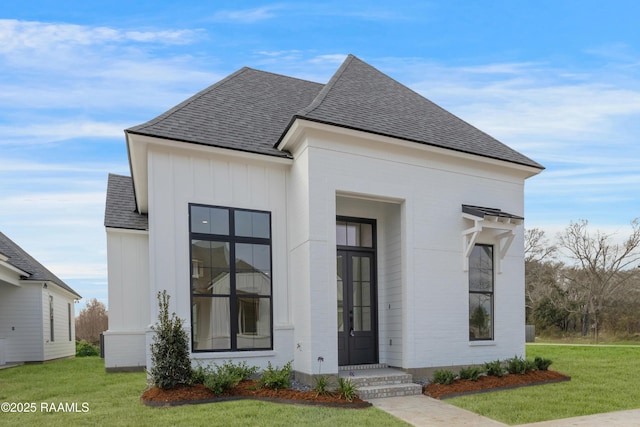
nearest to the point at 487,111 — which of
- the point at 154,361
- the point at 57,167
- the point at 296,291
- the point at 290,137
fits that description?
the point at 290,137

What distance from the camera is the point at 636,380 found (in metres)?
9.80

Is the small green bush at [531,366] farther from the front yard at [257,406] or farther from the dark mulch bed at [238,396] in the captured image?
the dark mulch bed at [238,396]

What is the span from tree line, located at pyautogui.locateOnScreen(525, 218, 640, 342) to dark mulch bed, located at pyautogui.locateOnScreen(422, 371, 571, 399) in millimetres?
21762

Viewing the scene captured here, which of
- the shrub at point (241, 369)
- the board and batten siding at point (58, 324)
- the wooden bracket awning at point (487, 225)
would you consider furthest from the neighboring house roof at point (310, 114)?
the board and batten siding at point (58, 324)

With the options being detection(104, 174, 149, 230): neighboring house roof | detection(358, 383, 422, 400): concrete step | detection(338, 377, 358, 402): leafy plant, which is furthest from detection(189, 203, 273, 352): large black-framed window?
detection(104, 174, 149, 230): neighboring house roof

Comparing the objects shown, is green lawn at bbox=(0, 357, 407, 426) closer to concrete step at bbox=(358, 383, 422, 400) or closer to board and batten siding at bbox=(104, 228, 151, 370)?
concrete step at bbox=(358, 383, 422, 400)

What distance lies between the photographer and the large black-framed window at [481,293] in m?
10.2

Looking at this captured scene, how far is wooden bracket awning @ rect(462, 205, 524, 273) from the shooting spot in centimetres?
967

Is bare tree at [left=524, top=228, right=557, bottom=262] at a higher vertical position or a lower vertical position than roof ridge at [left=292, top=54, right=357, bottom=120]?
lower

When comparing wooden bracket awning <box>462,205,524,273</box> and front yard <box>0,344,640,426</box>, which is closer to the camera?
front yard <box>0,344,640,426</box>

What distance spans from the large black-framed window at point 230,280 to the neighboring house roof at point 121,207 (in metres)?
5.08

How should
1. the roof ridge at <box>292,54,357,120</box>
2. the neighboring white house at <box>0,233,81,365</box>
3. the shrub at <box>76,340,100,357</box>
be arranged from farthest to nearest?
1. the shrub at <box>76,340,100,357</box>
2. the neighboring white house at <box>0,233,81,365</box>
3. the roof ridge at <box>292,54,357,120</box>

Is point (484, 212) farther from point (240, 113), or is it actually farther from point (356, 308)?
point (240, 113)

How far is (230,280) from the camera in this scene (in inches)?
354
